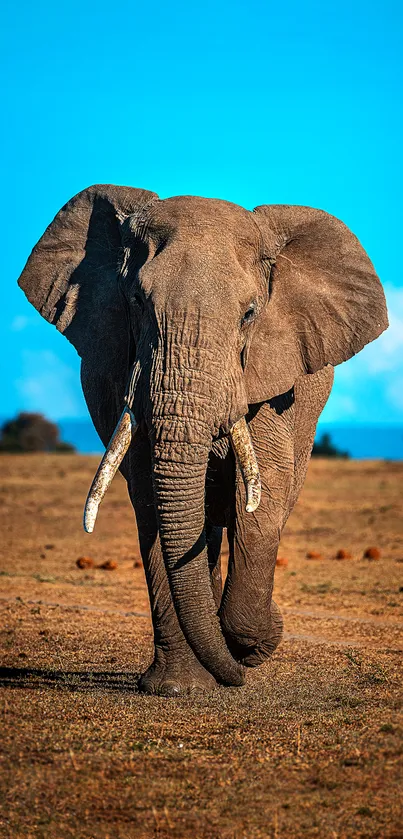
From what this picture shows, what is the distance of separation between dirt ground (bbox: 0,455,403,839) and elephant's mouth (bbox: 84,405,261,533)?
4.10ft

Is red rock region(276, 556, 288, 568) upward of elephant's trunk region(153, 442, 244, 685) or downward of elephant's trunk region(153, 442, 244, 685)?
upward

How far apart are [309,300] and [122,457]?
2.07 meters

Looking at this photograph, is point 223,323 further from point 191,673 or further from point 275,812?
point 275,812

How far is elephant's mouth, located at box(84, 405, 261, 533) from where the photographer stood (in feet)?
23.5

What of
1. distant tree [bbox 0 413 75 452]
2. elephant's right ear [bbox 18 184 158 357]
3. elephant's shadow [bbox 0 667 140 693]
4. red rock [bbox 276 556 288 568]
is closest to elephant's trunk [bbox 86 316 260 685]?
elephant's shadow [bbox 0 667 140 693]

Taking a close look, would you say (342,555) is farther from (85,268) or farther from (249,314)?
(249,314)

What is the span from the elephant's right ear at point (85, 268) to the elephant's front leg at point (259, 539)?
1226 mm

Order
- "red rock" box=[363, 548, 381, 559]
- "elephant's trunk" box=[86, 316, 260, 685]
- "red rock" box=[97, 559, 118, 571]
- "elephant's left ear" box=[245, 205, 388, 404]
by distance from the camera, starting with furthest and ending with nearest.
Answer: "red rock" box=[363, 548, 381, 559] → "red rock" box=[97, 559, 118, 571] → "elephant's left ear" box=[245, 205, 388, 404] → "elephant's trunk" box=[86, 316, 260, 685]

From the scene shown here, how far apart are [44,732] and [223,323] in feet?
8.51

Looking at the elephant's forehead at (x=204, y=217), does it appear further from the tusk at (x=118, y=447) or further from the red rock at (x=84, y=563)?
the red rock at (x=84, y=563)

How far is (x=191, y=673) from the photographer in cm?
805

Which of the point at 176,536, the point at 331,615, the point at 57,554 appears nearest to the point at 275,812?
the point at 176,536

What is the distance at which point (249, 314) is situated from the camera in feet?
25.5

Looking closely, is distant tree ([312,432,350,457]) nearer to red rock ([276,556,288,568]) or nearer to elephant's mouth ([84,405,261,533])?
red rock ([276,556,288,568])
